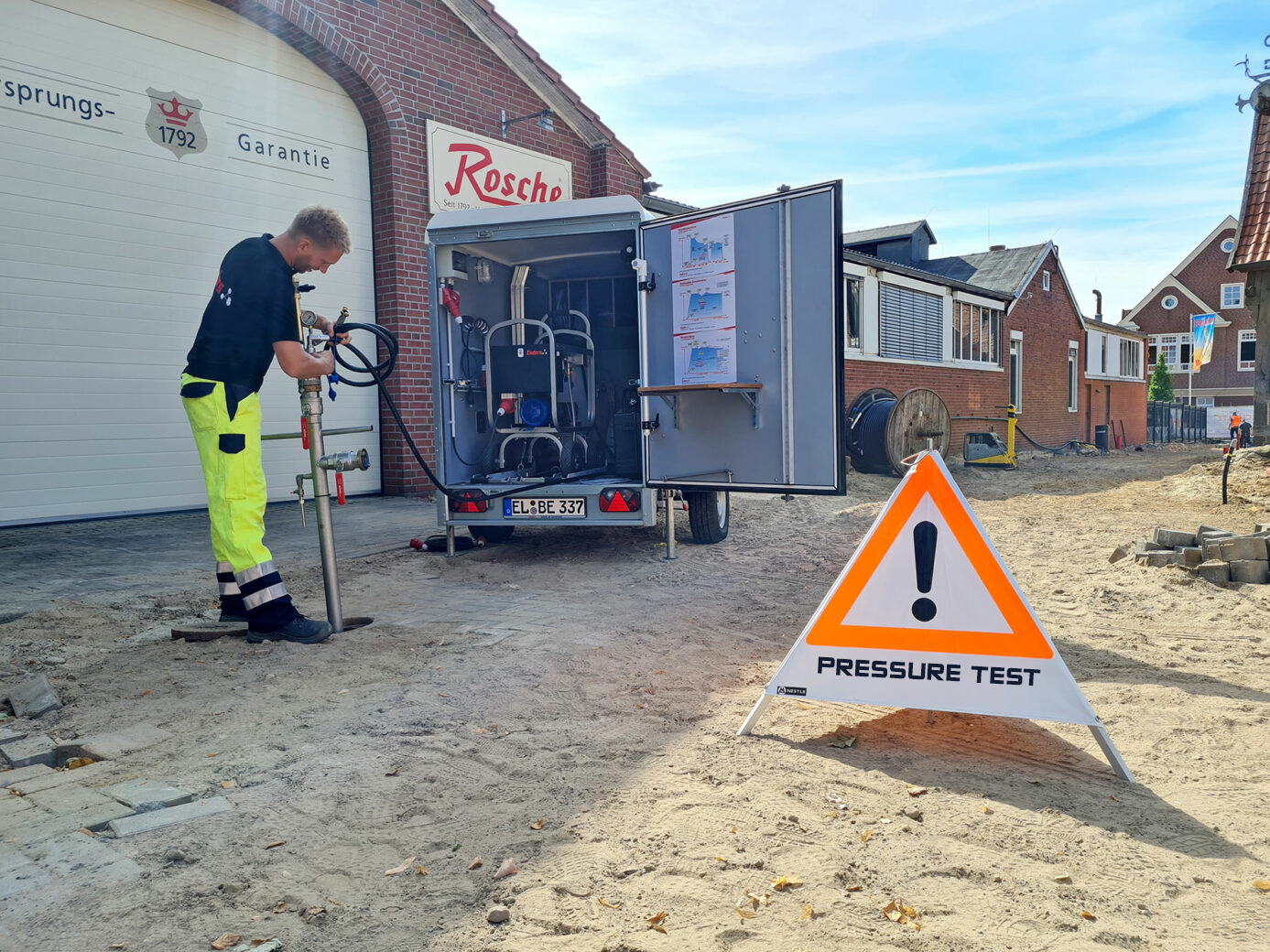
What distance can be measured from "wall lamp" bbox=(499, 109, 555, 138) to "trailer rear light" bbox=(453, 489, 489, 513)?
742 centimetres

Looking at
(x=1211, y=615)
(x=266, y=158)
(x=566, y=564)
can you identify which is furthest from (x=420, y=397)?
(x=1211, y=615)

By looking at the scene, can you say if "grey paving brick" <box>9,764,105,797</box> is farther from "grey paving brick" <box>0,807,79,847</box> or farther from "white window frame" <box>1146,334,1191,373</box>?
"white window frame" <box>1146,334,1191,373</box>

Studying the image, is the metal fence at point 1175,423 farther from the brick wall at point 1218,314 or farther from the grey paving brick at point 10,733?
the grey paving brick at point 10,733

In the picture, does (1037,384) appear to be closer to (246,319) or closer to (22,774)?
(246,319)

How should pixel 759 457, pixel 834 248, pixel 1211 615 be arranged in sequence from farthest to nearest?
pixel 759 457 → pixel 834 248 → pixel 1211 615

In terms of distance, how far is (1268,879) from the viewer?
2268 millimetres

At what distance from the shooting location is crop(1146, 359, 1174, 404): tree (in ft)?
150

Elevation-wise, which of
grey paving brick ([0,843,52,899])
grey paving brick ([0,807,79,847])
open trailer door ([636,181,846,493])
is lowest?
grey paving brick ([0,807,79,847])

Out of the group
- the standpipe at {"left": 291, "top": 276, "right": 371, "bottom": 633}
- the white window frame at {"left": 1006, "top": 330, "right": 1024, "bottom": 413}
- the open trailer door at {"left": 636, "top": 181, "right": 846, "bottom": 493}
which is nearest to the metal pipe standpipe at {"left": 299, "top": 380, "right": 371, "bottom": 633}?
the standpipe at {"left": 291, "top": 276, "right": 371, "bottom": 633}

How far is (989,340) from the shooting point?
25.3 meters

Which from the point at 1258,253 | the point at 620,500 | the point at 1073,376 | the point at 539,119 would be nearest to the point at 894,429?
the point at 1258,253

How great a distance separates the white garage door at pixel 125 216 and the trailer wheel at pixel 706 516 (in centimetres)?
513

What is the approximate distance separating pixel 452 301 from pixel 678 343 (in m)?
2.04

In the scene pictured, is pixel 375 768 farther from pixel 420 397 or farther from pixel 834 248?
pixel 420 397
